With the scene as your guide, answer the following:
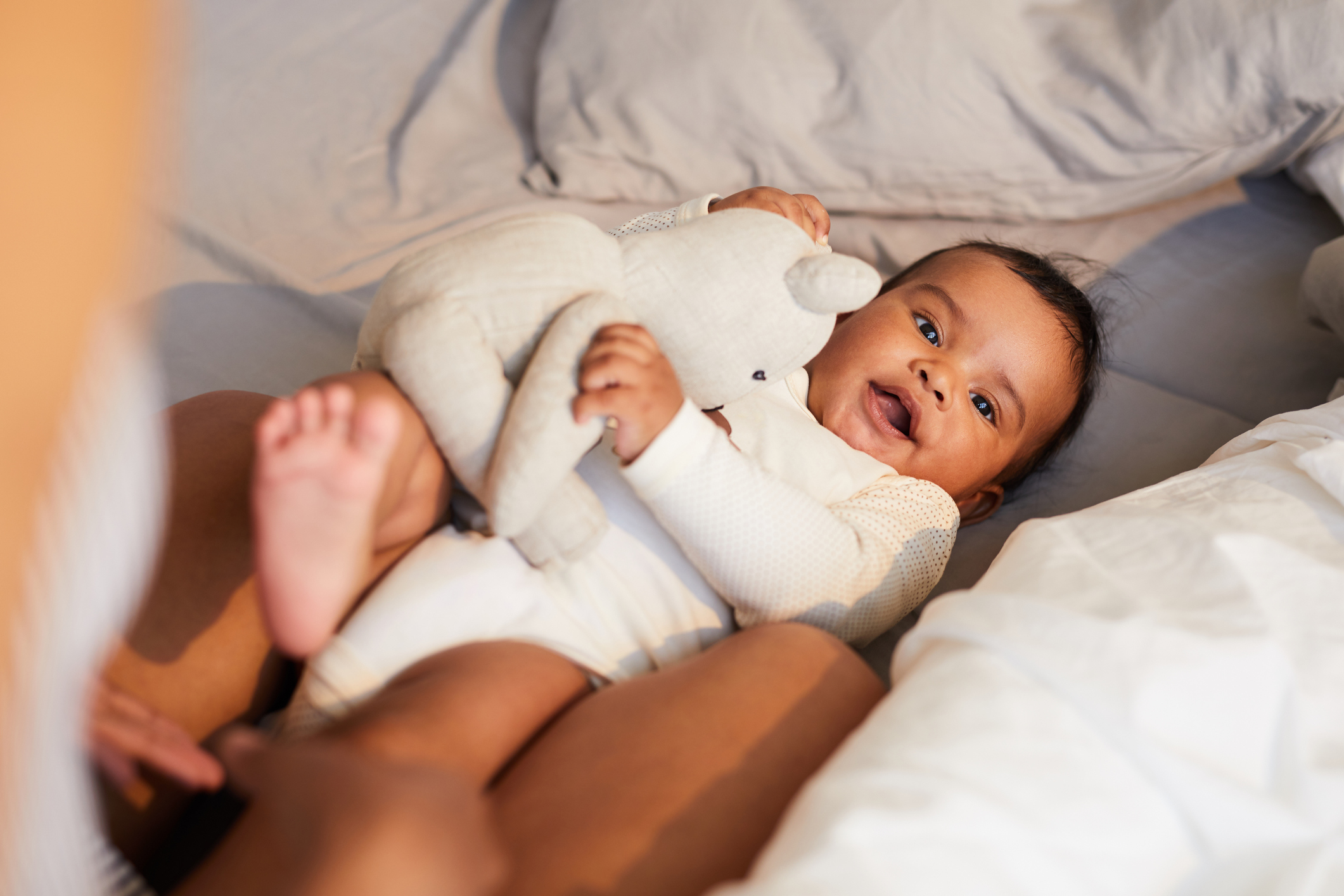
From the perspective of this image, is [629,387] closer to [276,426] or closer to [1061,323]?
[276,426]

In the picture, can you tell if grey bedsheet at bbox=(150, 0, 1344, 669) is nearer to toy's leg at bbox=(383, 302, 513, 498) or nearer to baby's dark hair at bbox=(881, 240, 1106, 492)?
baby's dark hair at bbox=(881, 240, 1106, 492)

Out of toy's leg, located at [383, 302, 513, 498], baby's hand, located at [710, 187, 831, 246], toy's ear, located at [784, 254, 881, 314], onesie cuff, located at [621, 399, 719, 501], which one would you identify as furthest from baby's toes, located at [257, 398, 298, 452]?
baby's hand, located at [710, 187, 831, 246]

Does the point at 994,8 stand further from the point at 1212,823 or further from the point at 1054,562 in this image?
the point at 1212,823

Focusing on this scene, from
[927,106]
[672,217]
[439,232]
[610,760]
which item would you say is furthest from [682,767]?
[927,106]

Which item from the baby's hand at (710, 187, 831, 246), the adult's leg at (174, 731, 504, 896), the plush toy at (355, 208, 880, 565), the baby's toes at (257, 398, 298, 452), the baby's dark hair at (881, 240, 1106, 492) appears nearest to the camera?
the adult's leg at (174, 731, 504, 896)

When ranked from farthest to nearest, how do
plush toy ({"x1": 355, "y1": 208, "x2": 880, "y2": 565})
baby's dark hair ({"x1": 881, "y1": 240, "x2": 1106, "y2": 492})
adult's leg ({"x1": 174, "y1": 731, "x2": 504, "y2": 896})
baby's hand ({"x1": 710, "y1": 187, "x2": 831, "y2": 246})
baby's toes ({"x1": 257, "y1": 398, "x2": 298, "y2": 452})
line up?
baby's dark hair ({"x1": 881, "y1": 240, "x2": 1106, "y2": 492}) → baby's hand ({"x1": 710, "y1": 187, "x2": 831, "y2": 246}) → plush toy ({"x1": 355, "y1": 208, "x2": 880, "y2": 565}) → baby's toes ({"x1": 257, "y1": 398, "x2": 298, "y2": 452}) → adult's leg ({"x1": 174, "y1": 731, "x2": 504, "y2": 896})

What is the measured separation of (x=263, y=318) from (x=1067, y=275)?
3.62 feet

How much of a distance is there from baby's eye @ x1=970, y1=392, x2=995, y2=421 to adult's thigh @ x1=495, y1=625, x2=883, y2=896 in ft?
1.49

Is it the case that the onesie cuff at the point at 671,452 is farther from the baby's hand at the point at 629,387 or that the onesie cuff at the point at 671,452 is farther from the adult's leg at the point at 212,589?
the adult's leg at the point at 212,589

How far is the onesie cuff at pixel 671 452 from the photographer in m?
0.69

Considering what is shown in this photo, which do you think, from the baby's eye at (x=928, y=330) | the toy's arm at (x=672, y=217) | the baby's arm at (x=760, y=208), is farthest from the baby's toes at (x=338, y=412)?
the baby's eye at (x=928, y=330)

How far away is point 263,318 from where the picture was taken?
1.14 meters

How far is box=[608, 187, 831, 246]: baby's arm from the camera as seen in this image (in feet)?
3.22

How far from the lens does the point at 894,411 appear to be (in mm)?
1040
